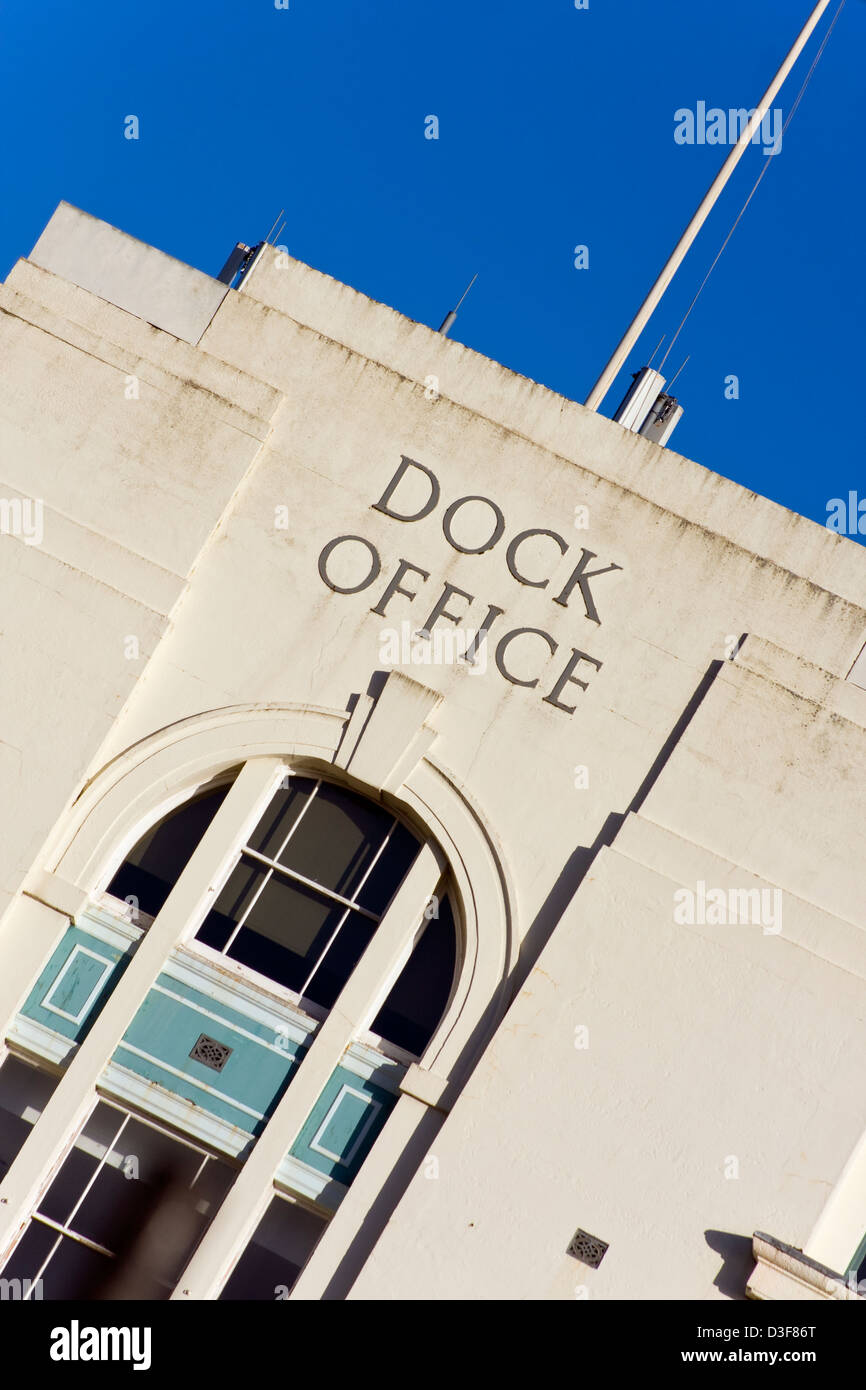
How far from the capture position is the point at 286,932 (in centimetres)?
1373

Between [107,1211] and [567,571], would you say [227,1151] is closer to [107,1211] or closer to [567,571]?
[107,1211]

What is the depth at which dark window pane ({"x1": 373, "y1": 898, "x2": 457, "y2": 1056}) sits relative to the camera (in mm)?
13523

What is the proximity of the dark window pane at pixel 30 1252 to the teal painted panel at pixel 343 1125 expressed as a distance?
2.40 meters

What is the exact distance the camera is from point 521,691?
13711 millimetres

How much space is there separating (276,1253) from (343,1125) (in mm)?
1291

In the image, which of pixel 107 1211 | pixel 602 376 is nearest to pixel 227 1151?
pixel 107 1211

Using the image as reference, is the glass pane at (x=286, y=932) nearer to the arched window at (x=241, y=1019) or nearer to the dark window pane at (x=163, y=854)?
the arched window at (x=241, y=1019)

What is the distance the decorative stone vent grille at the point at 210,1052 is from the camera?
13.4m

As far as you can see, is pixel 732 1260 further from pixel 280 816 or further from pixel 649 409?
pixel 649 409

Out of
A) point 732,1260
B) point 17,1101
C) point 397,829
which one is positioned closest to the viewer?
point 732,1260

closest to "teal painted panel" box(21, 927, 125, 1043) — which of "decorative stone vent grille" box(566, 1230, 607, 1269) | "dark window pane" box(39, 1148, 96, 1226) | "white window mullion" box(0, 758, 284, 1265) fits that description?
"white window mullion" box(0, 758, 284, 1265)

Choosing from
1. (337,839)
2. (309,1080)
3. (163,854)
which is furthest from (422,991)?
(163,854)

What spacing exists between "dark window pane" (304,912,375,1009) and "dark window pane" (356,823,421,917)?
20 centimetres

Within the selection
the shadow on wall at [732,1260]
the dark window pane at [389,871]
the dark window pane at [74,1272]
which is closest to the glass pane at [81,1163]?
the dark window pane at [74,1272]
